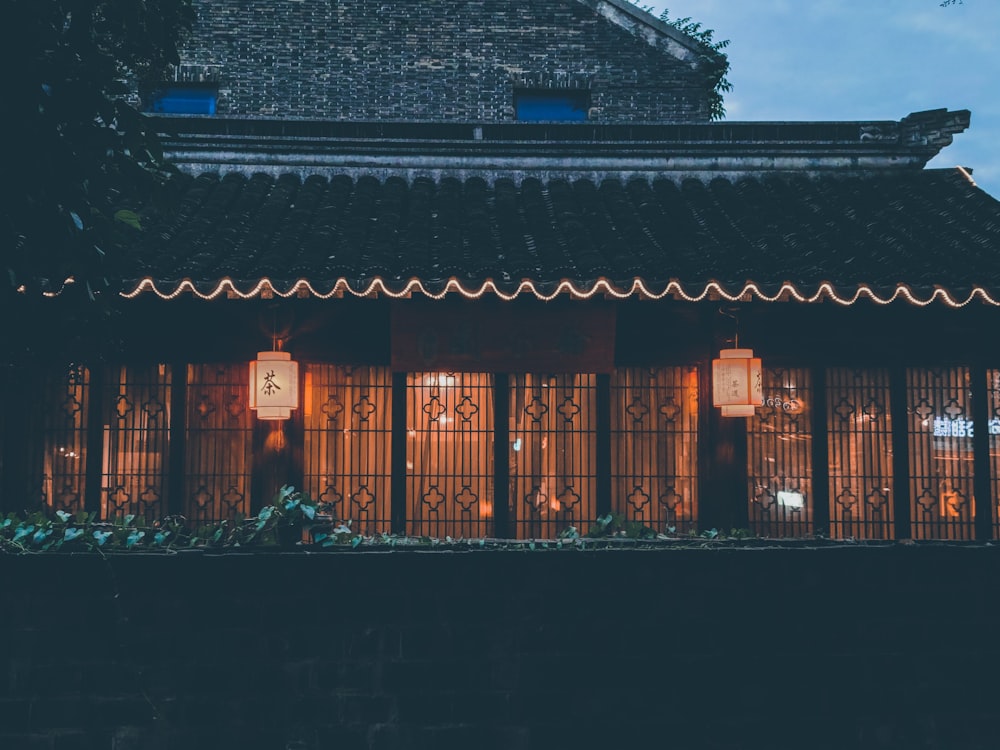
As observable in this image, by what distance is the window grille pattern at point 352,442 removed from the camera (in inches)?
361

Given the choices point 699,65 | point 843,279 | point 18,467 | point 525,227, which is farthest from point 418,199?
point 699,65

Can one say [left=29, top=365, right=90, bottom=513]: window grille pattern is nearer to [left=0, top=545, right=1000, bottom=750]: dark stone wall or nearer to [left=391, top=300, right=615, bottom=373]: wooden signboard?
[left=391, top=300, right=615, bottom=373]: wooden signboard

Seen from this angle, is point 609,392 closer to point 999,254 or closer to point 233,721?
point 999,254

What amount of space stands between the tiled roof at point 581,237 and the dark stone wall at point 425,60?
4.23 meters

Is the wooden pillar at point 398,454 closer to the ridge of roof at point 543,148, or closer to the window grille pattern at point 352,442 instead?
the window grille pattern at point 352,442

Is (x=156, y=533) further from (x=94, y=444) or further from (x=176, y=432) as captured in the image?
(x=94, y=444)

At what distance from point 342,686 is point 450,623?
28.1 inches

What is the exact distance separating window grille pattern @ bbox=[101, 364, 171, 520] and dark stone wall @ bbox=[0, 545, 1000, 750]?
4831 mm

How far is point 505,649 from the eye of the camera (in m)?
4.61

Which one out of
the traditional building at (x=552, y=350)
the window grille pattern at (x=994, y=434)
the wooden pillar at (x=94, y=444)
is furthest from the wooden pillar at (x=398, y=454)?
the window grille pattern at (x=994, y=434)

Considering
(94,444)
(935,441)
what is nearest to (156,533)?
(94,444)

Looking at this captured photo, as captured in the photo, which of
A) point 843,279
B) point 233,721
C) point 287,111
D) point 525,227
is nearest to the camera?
point 233,721

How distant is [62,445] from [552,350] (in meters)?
5.71

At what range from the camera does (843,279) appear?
7664 millimetres
